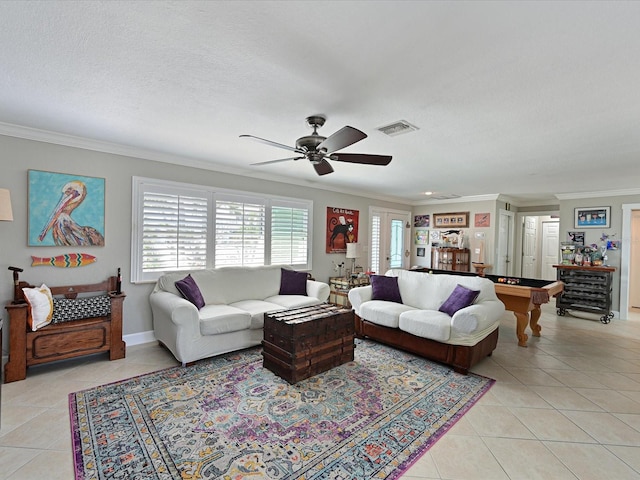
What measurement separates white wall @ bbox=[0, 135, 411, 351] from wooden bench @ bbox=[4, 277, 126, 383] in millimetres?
152

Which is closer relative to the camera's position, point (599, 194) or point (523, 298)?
point (523, 298)

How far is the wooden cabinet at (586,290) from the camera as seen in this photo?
5.55 m

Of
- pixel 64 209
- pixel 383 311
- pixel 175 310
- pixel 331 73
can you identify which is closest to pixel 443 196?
pixel 383 311

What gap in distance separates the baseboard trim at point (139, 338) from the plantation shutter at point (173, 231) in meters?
0.80

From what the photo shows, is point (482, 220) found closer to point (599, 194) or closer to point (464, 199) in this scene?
point (464, 199)

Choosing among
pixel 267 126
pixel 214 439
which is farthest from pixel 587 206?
pixel 214 439

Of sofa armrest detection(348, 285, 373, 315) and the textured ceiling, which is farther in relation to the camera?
sofa armrest detection(348, 285, 373, 315)

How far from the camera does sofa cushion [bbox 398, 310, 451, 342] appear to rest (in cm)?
324

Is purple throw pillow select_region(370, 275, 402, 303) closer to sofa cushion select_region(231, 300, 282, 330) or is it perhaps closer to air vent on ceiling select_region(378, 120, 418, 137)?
sofa cushion select_region(231, 300, 282, 330)

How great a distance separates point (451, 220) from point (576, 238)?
2.40m

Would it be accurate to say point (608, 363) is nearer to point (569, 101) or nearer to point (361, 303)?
point (361, 303)

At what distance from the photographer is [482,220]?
23.2 feet

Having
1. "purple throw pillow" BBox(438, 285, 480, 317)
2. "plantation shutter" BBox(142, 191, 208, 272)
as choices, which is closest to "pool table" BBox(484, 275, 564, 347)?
"purple throw pillow" BBox(438, 285, 480, 317)

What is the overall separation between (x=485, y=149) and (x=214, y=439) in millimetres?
3778
